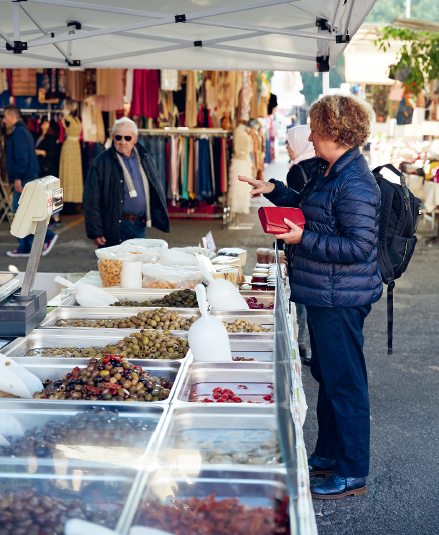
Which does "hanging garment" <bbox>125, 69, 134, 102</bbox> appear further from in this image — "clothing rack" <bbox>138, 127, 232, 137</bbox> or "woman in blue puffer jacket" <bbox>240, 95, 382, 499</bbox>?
"woman in blue puffer jacket" <bbox>240, 95, 382, 499</bbox>

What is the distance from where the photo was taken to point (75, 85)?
388 inches

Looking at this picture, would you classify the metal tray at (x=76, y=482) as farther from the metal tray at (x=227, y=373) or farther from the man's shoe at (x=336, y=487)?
the man's shoe at (x=336, y=487)

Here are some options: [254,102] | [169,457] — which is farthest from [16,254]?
[169,457]

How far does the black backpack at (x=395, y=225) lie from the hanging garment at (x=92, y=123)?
314 inches

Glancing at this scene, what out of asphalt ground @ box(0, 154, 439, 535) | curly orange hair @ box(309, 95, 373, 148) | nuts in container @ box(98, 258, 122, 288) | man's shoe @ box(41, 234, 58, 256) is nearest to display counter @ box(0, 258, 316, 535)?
curly orange hair @ box(309, 95, 373, 148)

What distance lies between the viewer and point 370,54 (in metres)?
13.0

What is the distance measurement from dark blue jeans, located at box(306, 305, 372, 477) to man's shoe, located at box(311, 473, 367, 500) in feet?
0.17

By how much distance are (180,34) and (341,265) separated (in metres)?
2.72

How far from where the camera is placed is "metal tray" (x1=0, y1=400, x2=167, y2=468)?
1657 millimetres

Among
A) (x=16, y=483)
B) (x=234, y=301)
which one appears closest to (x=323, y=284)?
(x=234, y=301)

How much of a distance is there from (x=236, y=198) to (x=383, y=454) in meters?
7.38

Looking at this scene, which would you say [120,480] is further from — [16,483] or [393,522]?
[393,522]

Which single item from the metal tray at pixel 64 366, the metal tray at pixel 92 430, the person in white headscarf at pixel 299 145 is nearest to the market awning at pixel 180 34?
the person in white headscarf at pixel 299 145

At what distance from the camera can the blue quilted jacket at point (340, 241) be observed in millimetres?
2510
